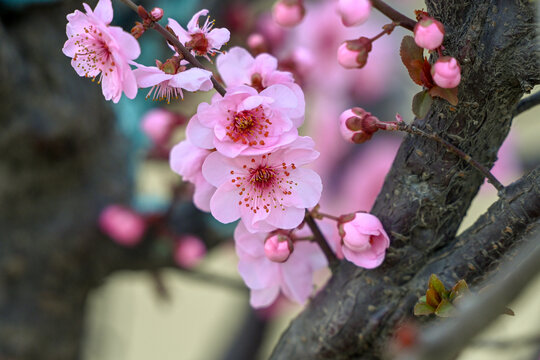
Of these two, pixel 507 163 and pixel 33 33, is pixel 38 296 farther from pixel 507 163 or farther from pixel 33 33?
pixel 507 163

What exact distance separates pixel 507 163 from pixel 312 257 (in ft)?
1.95

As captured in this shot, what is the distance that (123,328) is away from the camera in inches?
42.4

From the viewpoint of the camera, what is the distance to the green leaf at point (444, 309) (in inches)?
13.0

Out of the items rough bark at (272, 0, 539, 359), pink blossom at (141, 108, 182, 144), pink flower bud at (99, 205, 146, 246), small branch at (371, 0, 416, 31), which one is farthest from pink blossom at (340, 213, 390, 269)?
pink flower bud at (99, 205, 146, 246)

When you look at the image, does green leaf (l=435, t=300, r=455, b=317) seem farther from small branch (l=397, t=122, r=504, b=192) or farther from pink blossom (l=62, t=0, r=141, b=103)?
pink blossom (l=62, t=0, r=141, b=103)

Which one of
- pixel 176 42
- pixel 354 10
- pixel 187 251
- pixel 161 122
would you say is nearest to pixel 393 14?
→ pixel 354 10

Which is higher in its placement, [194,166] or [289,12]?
[289,12]

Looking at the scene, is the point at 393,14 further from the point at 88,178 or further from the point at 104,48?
the point at 88,178

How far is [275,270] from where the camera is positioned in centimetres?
43

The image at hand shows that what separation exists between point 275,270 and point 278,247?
2.3 inches

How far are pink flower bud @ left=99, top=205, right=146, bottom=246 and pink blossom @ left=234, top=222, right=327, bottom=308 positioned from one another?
367 millimetres

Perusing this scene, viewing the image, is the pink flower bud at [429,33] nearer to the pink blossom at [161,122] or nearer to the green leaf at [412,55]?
the green leaf at [412,55]

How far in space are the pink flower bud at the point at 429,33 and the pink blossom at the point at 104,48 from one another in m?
0.16

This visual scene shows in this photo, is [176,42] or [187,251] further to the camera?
[187,251]
